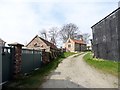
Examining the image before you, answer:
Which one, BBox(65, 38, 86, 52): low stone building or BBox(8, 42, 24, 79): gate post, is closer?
BBox(8, 42, 24, 79): gate post

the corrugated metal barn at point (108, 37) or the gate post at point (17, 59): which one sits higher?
the corrugated metal barn at point (108, 37)

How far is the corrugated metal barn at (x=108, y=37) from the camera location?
2267 cm

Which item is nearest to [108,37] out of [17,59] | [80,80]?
[80,80]

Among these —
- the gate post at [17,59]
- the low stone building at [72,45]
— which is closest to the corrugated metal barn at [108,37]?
the gate post at [17,59]

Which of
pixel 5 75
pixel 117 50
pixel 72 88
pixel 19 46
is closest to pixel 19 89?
pixel 5 75

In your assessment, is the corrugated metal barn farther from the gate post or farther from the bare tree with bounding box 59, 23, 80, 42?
the bare tree with bounding box 59, 23, 80, 42

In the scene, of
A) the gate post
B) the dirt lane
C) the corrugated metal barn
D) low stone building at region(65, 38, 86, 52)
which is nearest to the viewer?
the dirt lane

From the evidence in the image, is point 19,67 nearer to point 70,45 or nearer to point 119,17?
point 119,17

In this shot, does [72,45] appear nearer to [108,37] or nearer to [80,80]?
[108,37]

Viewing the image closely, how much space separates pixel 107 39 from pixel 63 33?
49.4 meters

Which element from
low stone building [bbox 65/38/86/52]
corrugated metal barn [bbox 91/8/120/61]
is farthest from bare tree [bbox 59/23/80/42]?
corrugated metal barn [bbox 91/8/120/61]

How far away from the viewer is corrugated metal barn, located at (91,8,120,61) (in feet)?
74.4

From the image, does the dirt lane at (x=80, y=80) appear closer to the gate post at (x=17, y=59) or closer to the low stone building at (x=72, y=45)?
the gate post at (x=17, y=59)

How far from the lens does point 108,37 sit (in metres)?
Result: 25.5
